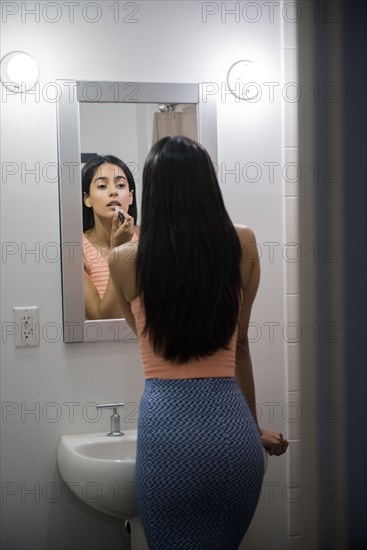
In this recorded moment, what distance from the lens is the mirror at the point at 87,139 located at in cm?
165

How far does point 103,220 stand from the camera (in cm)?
169

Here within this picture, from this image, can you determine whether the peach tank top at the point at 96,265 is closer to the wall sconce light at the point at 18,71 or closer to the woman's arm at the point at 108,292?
the woman's arm at the point at 108,292

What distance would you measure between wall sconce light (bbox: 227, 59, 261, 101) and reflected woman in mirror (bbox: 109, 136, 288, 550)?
2.31 feet

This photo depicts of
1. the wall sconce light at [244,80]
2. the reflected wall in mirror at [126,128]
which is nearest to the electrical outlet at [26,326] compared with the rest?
the reflected wall in mirror at [126,128]

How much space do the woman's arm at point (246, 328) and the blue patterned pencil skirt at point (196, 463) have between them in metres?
0.14

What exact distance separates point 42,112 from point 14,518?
Answer: 1.13 m

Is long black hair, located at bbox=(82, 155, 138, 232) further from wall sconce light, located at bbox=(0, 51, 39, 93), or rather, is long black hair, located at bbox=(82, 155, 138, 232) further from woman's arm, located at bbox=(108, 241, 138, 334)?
woman's arm, located at bbox=(108, 241, 138, 334)

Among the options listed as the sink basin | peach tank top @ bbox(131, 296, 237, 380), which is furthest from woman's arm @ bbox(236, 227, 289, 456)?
the sink basin

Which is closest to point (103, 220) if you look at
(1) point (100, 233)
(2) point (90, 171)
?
(1) point (100, 233)

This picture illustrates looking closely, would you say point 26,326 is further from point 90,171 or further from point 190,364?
point 190,364

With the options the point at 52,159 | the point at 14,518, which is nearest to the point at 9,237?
the point at 52,159

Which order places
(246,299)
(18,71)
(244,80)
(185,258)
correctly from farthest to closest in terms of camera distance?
1. (244,80)
2. (18,71)
3. (246,299)
4. (185,258)

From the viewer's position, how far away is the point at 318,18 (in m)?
0.26

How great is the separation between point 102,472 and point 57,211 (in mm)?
706
